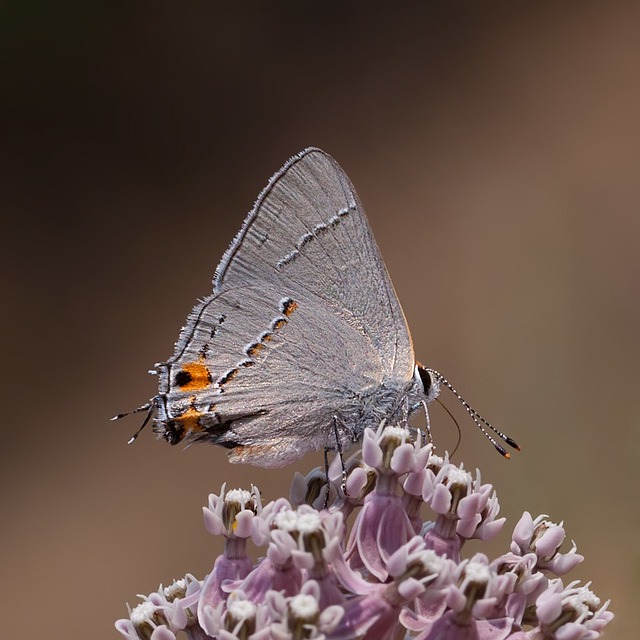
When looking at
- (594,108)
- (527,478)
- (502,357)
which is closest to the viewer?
(527,478)

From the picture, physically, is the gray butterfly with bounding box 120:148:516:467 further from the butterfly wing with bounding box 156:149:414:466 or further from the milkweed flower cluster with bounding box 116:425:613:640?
the milkweed flower cluster with bounding box 116:425:613:640

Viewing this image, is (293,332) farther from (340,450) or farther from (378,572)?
(378,572)

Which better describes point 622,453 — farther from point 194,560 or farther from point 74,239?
point 74,239

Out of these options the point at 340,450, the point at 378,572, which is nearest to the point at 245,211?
the point at 340,450

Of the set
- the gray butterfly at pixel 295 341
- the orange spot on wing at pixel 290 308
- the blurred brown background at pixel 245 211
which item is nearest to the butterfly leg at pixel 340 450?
the gray butterfly at pixel 295 341

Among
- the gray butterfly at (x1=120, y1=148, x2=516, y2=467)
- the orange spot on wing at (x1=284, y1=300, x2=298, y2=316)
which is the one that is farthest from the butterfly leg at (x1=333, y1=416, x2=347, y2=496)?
the orange spot on wing at (x1=284, y1=300, x2=298, y2=316)

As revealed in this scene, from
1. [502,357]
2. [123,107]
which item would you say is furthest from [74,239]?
[502,357]
